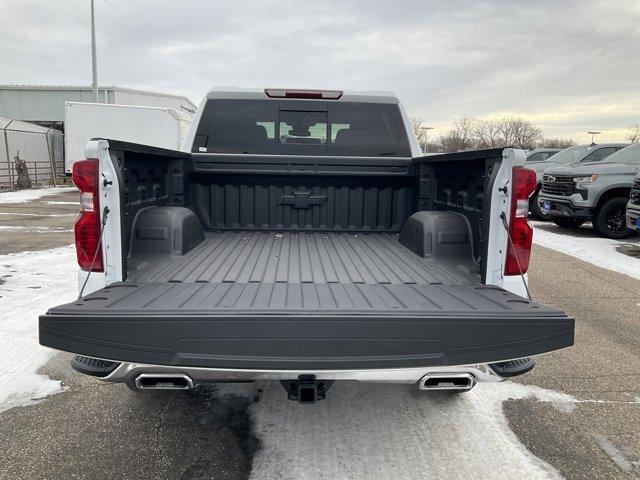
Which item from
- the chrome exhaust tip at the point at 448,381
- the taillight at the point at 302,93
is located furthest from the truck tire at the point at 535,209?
the chrome exhaust tip at the point at 448,381

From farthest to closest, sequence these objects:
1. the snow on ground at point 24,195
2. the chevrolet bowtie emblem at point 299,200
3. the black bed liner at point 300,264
→ the snow on ground at point 24,195, the chevrolet bowtie emblem at point 299,200, the black bed liner at point 300,264

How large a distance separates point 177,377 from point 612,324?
4.84 meters

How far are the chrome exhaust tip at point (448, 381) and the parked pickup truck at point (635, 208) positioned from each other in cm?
864

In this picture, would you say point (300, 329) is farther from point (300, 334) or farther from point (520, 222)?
point (520, 222)

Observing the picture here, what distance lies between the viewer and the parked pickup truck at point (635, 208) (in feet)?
29.8

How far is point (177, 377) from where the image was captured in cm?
223

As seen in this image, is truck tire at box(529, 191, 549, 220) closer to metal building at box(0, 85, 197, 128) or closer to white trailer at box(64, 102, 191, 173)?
white trailer at box(64, 102, 191, 173)

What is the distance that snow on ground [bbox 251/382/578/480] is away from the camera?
8.62 feet

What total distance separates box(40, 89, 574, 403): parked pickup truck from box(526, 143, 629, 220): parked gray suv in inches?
397

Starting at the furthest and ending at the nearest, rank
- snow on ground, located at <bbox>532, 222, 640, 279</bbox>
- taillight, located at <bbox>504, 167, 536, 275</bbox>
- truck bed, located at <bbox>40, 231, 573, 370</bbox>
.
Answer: snow on ground, located at <bbox>532, 222, 640, 279</bbox>
taillight, located at <bbox>504, 167, 536, 275</bbox>
truck bed, located at <bbox>40, 231, 573, 370</bbox>

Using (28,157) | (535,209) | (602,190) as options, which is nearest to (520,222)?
(602,190)

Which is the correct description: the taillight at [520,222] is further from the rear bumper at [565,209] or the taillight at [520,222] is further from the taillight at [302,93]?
the rear bumper at [565,209]

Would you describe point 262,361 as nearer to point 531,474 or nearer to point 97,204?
point 97,204

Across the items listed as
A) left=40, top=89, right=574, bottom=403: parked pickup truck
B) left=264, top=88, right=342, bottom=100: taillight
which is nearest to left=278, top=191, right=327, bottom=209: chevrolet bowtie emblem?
left=40, top=89, right=574, bottom=403: parked pickup truck
